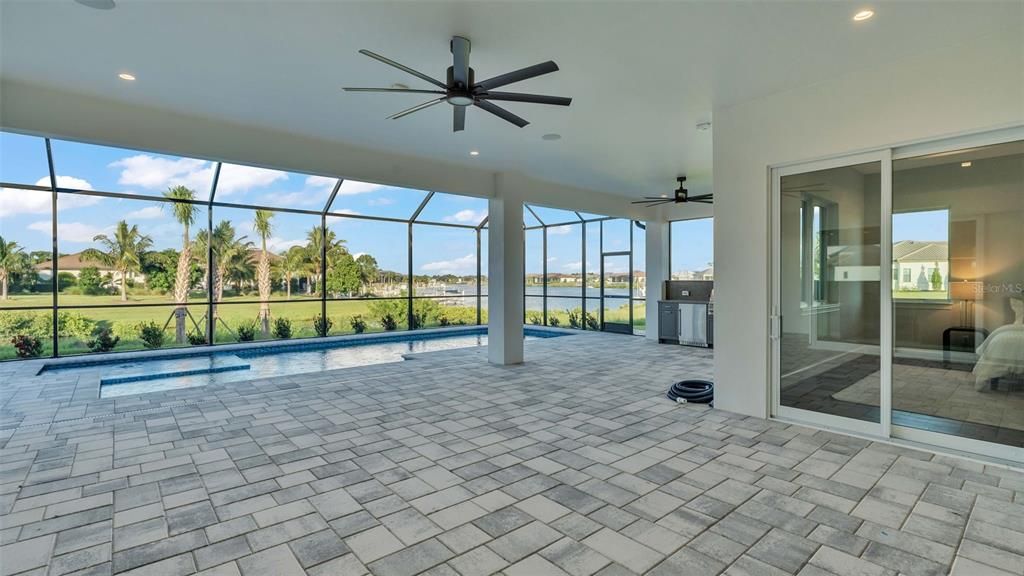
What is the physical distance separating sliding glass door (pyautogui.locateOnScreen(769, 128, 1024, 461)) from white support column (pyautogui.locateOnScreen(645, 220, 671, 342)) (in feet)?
18.9

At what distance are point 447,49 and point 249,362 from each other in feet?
21.8

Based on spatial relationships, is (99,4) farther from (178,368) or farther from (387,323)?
(387,323)

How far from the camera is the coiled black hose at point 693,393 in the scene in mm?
4754

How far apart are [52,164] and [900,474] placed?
10539 mm

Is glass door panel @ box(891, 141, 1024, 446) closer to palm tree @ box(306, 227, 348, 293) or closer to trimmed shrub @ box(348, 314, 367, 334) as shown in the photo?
trimmed shrub @ box(348, 314, 367, 334)

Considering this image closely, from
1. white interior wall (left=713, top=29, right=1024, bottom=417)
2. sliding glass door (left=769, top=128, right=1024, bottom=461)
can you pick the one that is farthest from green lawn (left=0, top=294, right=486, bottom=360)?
sliding glass door (left=769, top=128, right=1024, bottom=461)

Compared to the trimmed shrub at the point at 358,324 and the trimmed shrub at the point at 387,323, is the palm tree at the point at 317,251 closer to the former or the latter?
the trimmed shrub at the point at 358,324

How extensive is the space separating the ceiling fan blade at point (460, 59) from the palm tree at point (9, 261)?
9.07 m

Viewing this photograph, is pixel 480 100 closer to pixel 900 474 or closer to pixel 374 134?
pixel 374 134

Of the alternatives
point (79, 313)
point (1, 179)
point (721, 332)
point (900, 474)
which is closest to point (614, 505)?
point (900, 474)

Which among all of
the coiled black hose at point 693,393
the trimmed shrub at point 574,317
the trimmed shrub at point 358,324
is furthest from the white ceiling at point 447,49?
the trimmed shrub at point 574,317

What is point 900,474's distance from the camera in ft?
9.90

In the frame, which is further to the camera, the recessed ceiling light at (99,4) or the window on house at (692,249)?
the window on house at (692,249)

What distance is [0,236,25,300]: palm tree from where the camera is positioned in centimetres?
754
